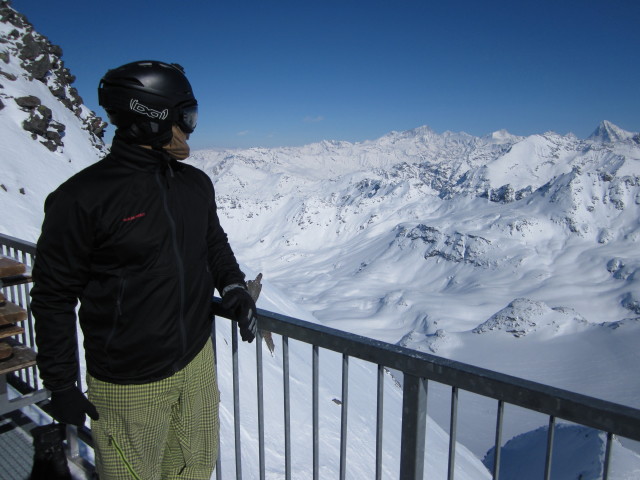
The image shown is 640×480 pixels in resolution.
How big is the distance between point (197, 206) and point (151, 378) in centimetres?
104

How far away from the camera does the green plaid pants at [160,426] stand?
8.43 feet

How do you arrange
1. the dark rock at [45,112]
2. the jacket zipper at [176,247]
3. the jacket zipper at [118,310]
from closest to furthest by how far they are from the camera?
1. the jacket zipper at [118,310]
2. the jacket zipper at [176,247]
3. the dark rock at [45,112]

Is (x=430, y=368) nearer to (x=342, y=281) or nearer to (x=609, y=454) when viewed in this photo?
(x=609, y=454)

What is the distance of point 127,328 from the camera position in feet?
7.98

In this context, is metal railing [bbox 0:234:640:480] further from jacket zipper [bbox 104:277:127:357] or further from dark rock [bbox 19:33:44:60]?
dark rock [bbox 19:33:44:60]

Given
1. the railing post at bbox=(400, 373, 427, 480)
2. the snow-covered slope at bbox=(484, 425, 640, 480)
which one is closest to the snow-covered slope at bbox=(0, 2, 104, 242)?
the railing post at bbox=(400, 373, 427, 480)

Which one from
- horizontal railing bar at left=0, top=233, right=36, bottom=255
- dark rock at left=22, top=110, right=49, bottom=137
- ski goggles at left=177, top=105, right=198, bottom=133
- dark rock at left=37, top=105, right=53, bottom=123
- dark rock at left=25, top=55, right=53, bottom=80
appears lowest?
horizontal railing bar at left=0, top=233, right=36, bottom=255

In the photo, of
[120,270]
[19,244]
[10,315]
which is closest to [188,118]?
[120,270]

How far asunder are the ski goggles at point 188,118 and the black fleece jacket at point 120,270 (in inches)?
8.5

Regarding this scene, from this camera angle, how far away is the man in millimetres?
2281

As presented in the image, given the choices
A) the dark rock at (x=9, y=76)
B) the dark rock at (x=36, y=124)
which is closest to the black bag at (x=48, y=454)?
the dark rock at (x=36, y=124)

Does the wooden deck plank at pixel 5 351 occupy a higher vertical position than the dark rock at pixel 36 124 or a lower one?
lower

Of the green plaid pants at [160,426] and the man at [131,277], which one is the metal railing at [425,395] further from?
the man at [131,277]

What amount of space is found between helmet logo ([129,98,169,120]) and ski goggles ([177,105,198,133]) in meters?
0.13
